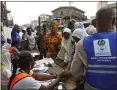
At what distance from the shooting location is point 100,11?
6.63ft

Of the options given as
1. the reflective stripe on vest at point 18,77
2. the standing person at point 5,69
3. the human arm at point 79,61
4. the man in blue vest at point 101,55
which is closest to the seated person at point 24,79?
the reflective stripe on vest at point 18,77

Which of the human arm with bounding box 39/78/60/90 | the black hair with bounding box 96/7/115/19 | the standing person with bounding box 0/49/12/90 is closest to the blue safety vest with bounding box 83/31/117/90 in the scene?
the black hair with bounding box 96/7/115/19

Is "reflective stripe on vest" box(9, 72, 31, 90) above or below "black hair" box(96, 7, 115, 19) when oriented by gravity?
below

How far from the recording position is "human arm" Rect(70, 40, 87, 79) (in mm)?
2031

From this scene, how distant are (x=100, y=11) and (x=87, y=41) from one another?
0.29 m

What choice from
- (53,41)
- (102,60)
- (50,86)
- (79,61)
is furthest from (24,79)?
(53,41)

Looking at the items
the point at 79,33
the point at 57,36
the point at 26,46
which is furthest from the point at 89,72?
the point at 26,46

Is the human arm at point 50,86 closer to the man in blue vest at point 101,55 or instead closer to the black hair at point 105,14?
the man in blue vest at point 101,55

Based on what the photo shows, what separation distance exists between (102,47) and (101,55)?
0.22 feet

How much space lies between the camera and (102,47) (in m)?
1.93

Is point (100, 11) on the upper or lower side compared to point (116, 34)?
upper

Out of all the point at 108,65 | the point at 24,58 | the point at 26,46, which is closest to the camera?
the point at 108,65

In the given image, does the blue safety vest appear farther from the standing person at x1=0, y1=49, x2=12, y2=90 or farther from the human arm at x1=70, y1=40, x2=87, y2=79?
the standing person at x1=0, y1=49, x2=12, y2=90

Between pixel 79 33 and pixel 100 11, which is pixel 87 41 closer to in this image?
pixel 100 11
